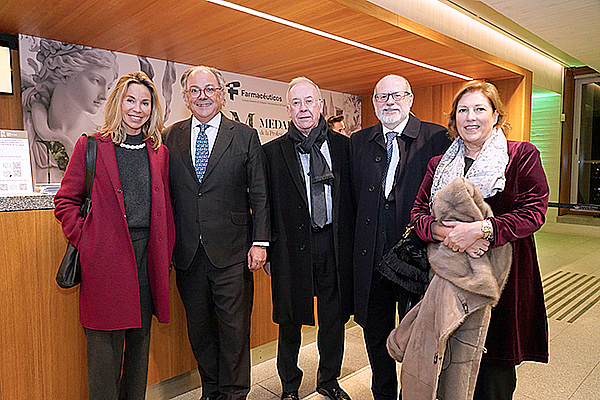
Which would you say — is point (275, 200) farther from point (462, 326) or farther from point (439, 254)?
point (462, 326)

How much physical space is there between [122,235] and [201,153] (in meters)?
→ 0.61

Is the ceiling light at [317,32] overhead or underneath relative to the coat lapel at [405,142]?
overhead

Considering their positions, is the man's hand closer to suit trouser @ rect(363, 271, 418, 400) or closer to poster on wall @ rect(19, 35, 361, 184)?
suit trouser @ rect(363, 271, 418, 400)

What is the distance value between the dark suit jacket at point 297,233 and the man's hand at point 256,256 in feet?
0.35

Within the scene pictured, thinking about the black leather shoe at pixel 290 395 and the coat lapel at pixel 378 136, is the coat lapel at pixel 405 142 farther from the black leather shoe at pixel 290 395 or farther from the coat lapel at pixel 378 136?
the black leather shoe at pixel 290 395

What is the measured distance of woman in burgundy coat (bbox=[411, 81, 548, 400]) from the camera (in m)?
1.72

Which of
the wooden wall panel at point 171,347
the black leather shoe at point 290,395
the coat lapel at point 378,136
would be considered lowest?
the black leather shoe at point 290,395

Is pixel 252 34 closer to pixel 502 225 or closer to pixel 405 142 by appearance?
pixel 405 142

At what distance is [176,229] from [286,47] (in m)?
1.98

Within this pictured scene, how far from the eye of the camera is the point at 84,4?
2471 millimetres

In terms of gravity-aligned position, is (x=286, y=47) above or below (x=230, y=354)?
above

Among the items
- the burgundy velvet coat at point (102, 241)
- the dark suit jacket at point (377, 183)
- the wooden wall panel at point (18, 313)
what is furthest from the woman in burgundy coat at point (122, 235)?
the dark suit jacket at point (377, 183)

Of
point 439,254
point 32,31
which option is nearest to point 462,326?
point 439,254

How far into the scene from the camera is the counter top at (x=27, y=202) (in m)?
1.98
